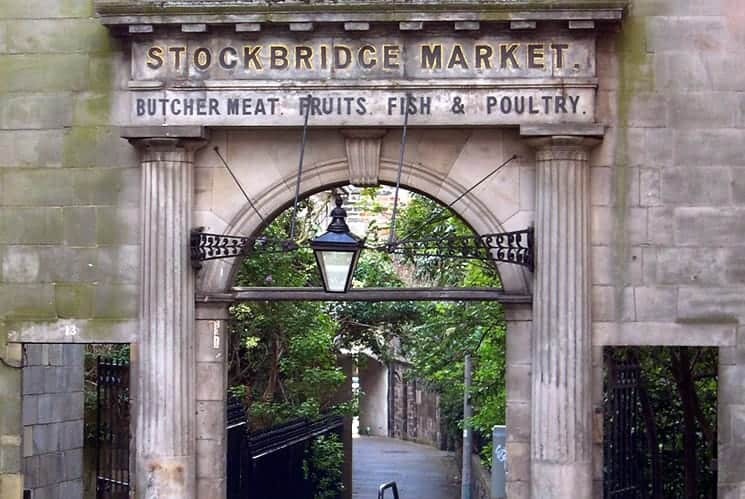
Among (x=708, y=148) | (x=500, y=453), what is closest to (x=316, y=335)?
(x=500, y=453)

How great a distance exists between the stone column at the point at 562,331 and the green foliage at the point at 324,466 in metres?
9.40

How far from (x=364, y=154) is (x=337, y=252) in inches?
47.2

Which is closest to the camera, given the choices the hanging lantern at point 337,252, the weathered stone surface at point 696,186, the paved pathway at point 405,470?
the hanging lantern at point 337,252

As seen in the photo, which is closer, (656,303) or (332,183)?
(656,303)

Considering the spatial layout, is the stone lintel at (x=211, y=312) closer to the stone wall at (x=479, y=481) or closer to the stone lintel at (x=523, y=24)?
the stone lintel at (x=523, y=24)

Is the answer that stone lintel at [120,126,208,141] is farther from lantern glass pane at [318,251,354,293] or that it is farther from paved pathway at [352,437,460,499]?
paved pathway at [352,437,460,499]

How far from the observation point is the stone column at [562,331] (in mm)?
11977

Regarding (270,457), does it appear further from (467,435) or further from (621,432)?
(621,432)

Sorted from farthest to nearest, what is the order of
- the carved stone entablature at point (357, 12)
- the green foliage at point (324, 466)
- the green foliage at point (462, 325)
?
the green foliage at point (324, 466) → the green foliage at point (462, 325) → the carved stone entablature at point (357, 12)

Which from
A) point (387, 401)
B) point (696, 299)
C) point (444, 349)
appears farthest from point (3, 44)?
point (387, 401)

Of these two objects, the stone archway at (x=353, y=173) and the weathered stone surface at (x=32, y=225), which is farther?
the weathered stone surface at (x=32, y=225)

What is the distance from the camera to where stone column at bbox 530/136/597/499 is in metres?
12.0

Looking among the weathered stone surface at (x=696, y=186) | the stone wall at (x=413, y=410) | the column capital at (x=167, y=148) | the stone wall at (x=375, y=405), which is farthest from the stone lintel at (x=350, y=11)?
the stone wall at (x=375, y=405)

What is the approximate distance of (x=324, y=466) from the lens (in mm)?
21859
